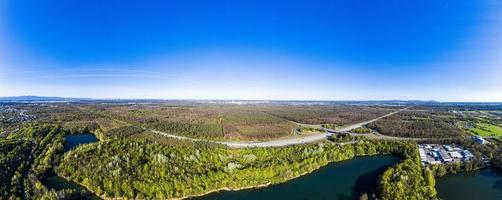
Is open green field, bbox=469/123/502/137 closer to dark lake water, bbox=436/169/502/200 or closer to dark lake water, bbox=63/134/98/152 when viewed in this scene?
dark lake water, bbox=436/169/502/200

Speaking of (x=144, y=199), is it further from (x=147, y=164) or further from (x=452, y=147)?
(x=452, y=147)

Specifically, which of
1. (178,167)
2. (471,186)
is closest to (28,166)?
(178,167)

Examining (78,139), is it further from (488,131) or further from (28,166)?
(488,131)

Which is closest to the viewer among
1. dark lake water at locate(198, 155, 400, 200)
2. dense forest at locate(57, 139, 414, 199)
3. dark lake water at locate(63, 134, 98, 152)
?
dense forest at locate(57, 139, 414, 199)

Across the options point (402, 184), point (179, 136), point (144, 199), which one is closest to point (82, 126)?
point (179, 136)

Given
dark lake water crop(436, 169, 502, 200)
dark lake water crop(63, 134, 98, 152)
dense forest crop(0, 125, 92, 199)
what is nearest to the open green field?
dark lake water crop(436, 169, 502, 200)

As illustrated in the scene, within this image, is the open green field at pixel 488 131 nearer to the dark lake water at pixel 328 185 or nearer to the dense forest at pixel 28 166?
the dark lake water at pixel 328 185

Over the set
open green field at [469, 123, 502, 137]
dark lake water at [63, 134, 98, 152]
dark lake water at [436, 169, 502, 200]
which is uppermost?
open green field at [469, 123, 502, 137]
